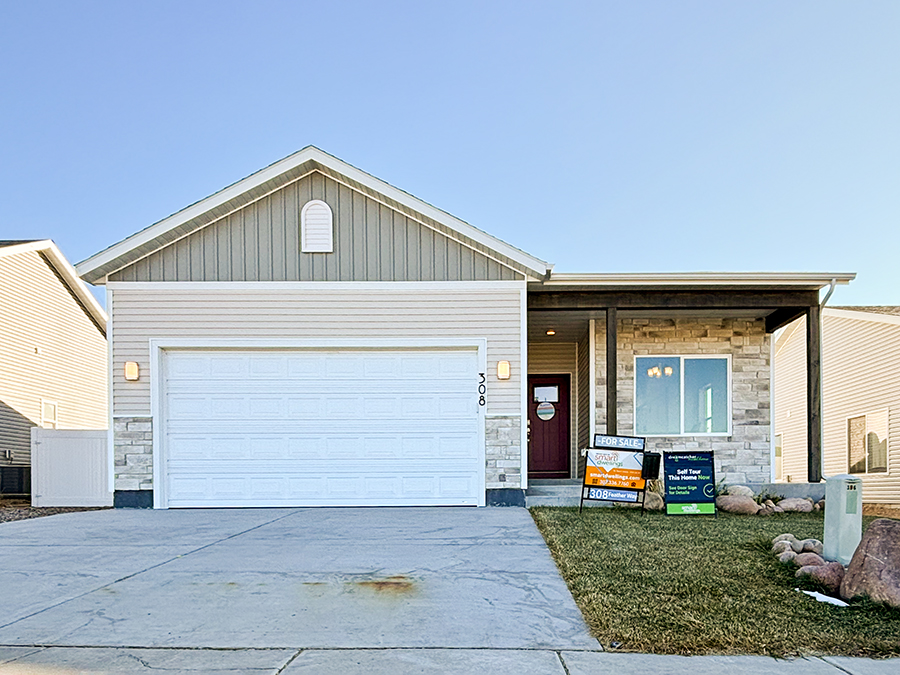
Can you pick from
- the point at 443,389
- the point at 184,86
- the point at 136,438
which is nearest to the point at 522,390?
the point at 443,389

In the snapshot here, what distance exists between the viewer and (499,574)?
5.79 metres

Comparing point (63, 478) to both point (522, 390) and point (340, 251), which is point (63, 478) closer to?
point (340, 251)

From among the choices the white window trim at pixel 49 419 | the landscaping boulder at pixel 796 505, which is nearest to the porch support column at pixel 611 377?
the landscaping boulder at pixel 796 505

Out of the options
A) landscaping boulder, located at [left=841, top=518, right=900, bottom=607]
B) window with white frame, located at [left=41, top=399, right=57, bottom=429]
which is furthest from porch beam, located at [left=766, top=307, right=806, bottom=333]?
window with white frame, located at [left=41, top=399, right=57, bottom=429]

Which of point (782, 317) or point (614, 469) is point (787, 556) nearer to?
point (614, 469)

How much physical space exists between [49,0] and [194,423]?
18.0 meters

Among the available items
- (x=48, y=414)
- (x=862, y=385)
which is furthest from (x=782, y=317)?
(x=48, y=414)

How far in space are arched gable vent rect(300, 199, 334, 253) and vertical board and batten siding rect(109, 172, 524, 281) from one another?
8 centimetres

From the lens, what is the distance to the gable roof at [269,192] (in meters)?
10.3

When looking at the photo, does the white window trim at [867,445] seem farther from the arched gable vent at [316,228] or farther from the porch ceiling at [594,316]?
the arched gable vent at [316,228]

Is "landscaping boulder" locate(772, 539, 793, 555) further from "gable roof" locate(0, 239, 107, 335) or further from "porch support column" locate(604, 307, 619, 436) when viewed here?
"gable roof" locate(0, 239, 107, 335)

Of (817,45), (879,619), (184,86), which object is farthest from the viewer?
(184,86)

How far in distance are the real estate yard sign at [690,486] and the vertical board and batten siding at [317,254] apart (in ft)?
11.2

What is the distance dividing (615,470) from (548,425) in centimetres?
586
